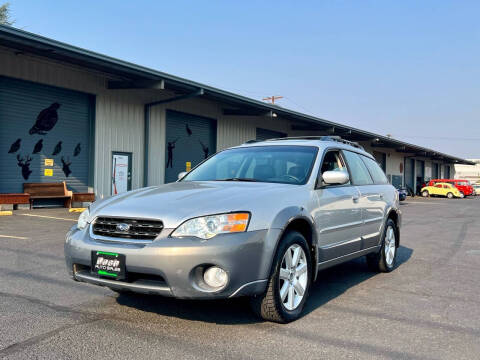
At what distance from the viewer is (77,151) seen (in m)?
16.0

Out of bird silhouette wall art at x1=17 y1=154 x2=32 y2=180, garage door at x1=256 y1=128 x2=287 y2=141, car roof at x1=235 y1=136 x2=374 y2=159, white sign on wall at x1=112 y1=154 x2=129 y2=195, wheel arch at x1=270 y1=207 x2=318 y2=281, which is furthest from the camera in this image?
garage door at x1=256 y1=128 x2=287 y2=141

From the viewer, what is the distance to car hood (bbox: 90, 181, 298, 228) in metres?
3.66

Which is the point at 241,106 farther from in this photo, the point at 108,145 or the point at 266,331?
the point at 266,331

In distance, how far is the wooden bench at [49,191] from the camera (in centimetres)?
1450

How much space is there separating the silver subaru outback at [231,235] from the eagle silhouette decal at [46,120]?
11.4 metres

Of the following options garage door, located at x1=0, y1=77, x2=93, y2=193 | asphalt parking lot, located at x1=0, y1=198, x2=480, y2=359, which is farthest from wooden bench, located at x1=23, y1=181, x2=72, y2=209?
asphalt parking lot, located at x1=0, y1=198, x2=480, y2=359

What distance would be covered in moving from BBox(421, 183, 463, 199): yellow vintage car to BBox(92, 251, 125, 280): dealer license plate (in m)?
44.7

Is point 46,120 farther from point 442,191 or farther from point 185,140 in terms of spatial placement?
point 442,191

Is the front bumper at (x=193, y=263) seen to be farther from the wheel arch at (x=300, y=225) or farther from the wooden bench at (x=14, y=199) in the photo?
the wooden bench at (x=14, y=199)

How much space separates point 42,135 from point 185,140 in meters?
6.60

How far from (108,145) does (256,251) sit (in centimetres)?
1410

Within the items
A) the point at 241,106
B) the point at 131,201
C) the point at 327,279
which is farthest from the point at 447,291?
the point at 241,106

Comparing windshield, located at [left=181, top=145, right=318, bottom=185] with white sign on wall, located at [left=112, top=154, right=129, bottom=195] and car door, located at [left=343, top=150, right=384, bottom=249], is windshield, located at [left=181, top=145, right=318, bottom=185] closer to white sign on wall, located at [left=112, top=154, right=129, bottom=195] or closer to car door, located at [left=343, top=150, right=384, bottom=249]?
car door, located at [left=343, top=150, right=384, bottom=249]

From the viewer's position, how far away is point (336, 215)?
193 inches
